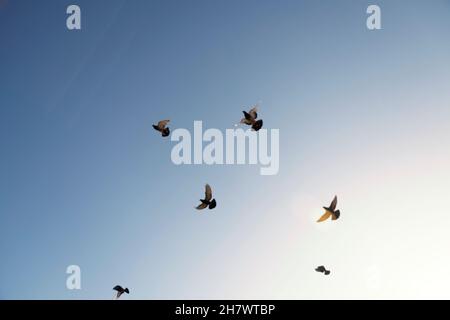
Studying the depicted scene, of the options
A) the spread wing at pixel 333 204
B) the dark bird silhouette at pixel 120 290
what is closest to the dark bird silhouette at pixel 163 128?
the dark bird silhouette at pixel 120 290

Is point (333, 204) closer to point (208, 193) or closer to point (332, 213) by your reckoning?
point (332, 213)

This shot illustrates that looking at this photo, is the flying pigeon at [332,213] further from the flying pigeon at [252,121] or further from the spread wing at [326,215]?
the flying pigeon at [252,121]

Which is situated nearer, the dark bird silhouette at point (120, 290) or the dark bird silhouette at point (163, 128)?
the dark bird silhouette at point (120, 290)

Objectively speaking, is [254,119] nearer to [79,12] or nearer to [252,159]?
[252,159]

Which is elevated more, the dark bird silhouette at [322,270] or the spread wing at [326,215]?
the spread wing at [326,215]

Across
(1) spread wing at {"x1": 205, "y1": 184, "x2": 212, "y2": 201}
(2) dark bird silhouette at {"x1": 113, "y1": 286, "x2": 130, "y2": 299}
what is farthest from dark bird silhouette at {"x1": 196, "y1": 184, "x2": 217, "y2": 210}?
(2) dark bird silhouette at {"x1": 113, "y1": 286, "x2": 130, "y2": 299}

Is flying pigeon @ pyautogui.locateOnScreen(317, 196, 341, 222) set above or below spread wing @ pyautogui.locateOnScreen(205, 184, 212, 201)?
below

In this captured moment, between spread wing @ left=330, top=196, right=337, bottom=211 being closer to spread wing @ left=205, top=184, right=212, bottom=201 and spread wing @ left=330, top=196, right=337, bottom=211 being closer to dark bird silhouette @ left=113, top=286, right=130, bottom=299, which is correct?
spread wing @ left=205, top=184, right=212, bottom=201

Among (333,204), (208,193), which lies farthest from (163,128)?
Answer: (333,204)
